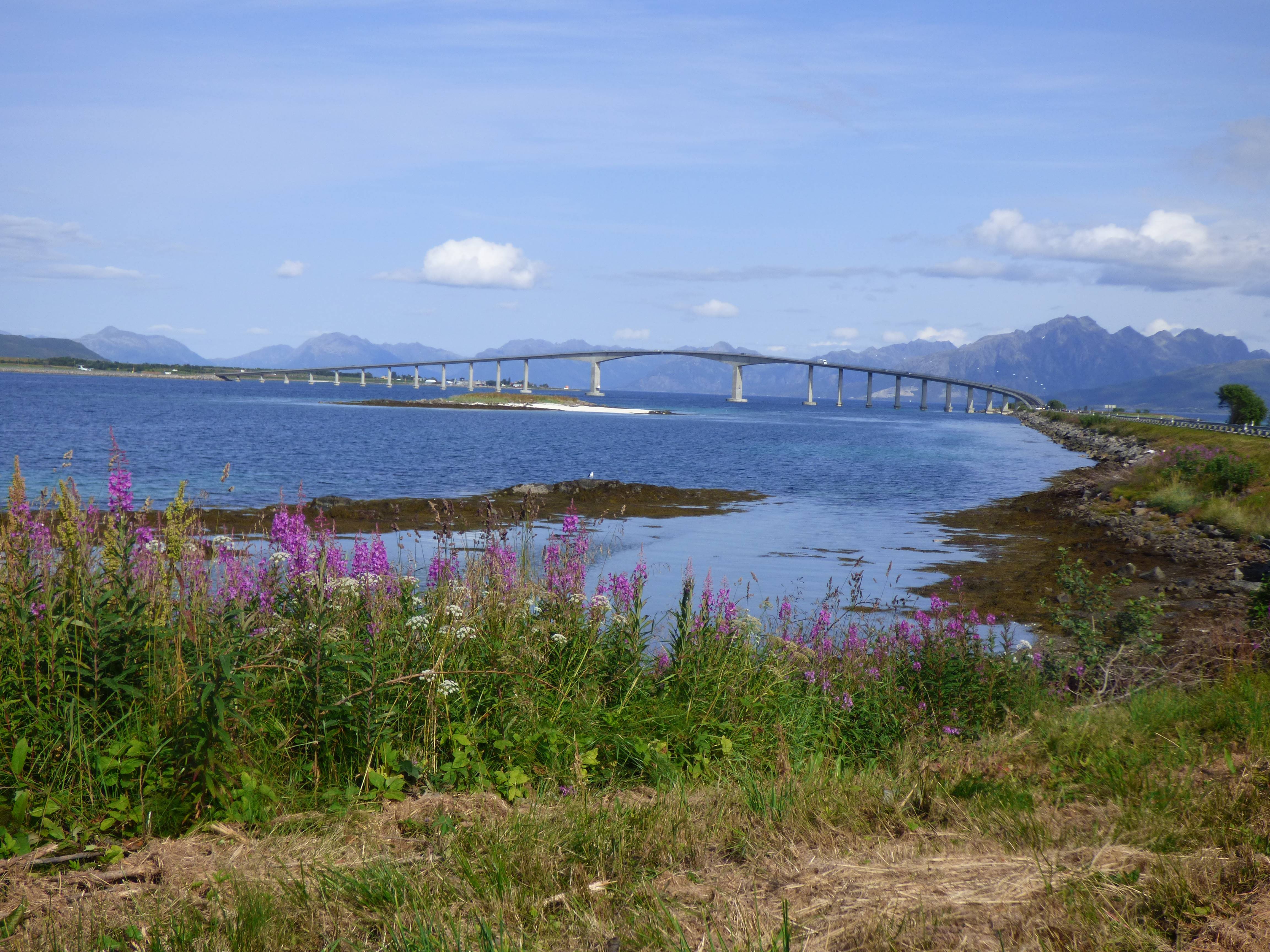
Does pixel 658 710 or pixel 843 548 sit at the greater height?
pixel 658 710

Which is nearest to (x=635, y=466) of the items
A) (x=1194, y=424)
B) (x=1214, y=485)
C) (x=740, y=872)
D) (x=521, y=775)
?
(x=1214, y=485)

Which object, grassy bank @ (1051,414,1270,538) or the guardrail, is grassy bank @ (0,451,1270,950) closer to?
grassy bank @ (1051,414,1270,538)

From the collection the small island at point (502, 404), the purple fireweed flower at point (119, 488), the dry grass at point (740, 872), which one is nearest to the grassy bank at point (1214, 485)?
the dry grass at point (740, 872)

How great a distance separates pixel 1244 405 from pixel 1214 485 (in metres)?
53.8

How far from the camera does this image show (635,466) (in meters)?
48.5

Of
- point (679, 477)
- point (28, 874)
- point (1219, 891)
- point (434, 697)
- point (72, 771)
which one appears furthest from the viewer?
point (679, 477)

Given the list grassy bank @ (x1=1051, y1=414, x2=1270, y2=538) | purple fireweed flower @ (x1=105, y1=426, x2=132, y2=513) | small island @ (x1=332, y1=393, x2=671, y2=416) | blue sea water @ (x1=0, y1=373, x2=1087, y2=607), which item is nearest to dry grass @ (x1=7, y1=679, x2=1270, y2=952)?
purple fireweed flower @ (x1=105, y1=426, x2=132, y2=513)

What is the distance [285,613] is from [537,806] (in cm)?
247

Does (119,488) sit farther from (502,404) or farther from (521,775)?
(502,404)

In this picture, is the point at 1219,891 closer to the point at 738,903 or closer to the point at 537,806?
the point at 738,903

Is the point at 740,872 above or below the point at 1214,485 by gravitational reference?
above

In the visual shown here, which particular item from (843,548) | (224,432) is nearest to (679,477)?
(843,548)

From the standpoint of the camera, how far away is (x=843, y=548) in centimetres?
2202

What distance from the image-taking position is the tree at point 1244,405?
73688 mm
